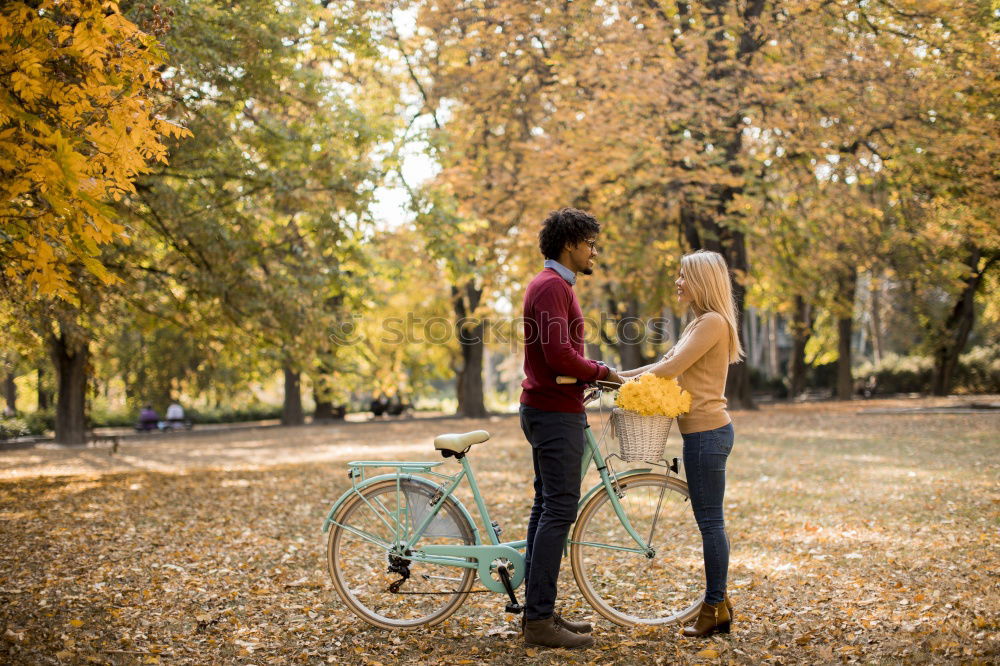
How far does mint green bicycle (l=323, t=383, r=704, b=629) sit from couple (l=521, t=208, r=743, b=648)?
18cm

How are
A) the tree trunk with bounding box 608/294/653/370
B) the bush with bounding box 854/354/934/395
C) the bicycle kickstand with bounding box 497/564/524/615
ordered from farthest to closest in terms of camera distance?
the bush with bounding box 854/354/934/395 → the tree trunk with bounding box 608/294/653/370 → the bicycle kickstand with bounding box 497/564/524/615

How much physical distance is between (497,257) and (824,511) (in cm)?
1125

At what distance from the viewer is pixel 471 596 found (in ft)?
17.6

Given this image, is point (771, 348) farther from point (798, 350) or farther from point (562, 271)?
point (562, 271)

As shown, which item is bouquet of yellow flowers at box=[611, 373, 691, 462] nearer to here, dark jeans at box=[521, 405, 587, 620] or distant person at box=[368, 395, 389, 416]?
dark jeans at box=[521, 405, 587, 620]

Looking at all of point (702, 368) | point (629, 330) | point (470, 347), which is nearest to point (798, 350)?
point (629, 330)

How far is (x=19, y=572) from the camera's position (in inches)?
236

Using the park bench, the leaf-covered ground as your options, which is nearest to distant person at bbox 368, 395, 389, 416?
the park bench

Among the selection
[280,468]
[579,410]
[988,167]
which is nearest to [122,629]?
[579,410]

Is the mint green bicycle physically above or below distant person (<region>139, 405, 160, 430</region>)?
above

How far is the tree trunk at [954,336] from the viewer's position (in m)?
27.3

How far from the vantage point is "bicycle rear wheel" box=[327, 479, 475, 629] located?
4512mm

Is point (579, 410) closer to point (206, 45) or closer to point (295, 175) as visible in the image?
point (206, 45)

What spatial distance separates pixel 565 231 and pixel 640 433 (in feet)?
3.35
